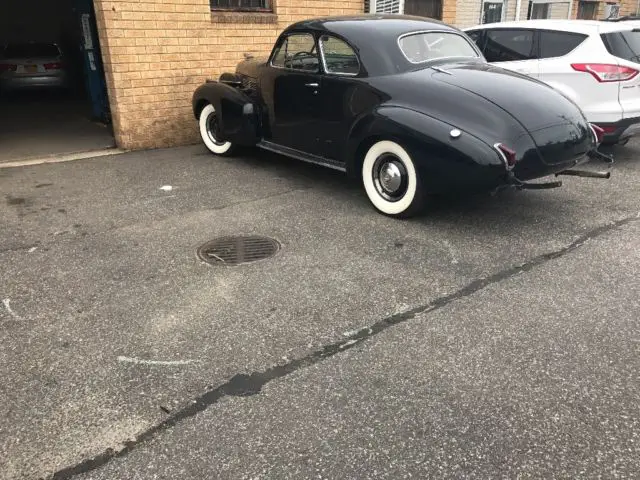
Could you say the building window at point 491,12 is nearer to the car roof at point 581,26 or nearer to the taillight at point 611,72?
the car roof at point 581,26

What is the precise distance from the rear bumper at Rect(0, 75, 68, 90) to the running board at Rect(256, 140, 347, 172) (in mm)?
9054

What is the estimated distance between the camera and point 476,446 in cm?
235

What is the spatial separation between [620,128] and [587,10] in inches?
460

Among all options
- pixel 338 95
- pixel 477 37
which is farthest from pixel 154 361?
pixel 477 37

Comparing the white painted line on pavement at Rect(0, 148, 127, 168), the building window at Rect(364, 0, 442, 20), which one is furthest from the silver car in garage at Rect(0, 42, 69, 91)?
the building window at Rect(364, 0, 442, 20)

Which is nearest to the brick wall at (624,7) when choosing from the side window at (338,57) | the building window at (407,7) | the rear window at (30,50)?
the building window at (407,7)

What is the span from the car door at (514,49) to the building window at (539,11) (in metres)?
7.65

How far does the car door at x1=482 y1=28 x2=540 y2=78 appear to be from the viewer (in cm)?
726

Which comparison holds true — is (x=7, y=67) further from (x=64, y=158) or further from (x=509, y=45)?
→ (x=509, y=45)

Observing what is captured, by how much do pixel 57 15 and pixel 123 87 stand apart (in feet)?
42.0

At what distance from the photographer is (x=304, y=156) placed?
6.01 m

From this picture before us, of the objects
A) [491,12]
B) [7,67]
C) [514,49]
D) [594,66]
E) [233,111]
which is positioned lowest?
[233,111]

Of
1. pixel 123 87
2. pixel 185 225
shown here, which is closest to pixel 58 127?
pixel 123 87

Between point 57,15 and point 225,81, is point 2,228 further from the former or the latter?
point 57,15
